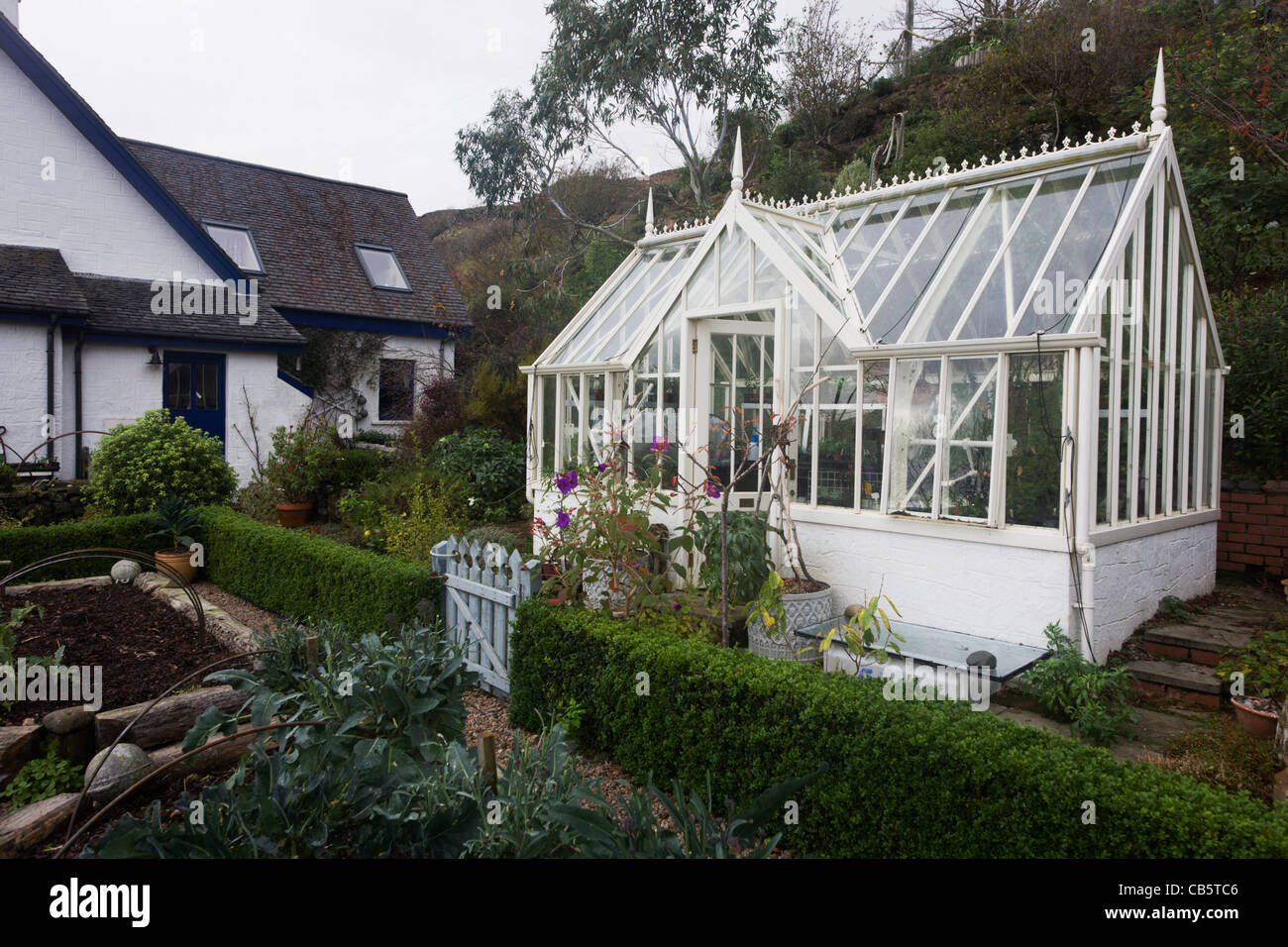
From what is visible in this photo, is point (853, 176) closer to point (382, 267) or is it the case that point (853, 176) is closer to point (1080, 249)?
point (1080, 249)

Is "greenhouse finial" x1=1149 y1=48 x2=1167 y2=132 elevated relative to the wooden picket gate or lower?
elevated

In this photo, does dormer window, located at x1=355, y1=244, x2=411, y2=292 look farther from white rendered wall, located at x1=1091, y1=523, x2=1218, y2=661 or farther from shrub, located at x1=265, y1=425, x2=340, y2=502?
white rendered wall, located at x1=1091, y1=523, x2=1218, y2=661

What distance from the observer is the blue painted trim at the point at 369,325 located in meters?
18.5

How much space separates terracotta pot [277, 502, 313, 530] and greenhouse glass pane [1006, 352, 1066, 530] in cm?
1062

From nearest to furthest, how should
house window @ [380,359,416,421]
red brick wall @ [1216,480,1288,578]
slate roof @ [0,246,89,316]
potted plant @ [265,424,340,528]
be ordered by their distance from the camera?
red brick wall @ [1216,480,1288,578], slate roof @ [0,246,89,316], potted plant @ [265,424,340,528], house window @ [380,359,416,421]

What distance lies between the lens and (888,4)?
2516 centimetres

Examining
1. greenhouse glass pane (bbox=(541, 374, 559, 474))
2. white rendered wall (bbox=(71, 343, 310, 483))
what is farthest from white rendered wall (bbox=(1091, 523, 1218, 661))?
white rendered wall (bbox=(71, 343, 310, 483))

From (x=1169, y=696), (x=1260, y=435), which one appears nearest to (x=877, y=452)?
(x=1169, y=696)

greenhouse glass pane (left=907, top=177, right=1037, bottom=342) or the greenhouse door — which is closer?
greenhouse glass pane (left=907, top=177, right=1037, bottom=342)

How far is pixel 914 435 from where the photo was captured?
6918 mm

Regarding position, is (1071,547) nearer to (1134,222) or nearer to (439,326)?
(1134,222)

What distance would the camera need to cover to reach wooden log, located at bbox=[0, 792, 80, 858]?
3725 millimetres

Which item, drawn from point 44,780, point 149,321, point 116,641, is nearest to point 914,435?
point 44,780

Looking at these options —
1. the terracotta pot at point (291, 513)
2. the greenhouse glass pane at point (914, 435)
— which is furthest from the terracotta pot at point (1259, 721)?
the terracotta pot at point (291, 513)
